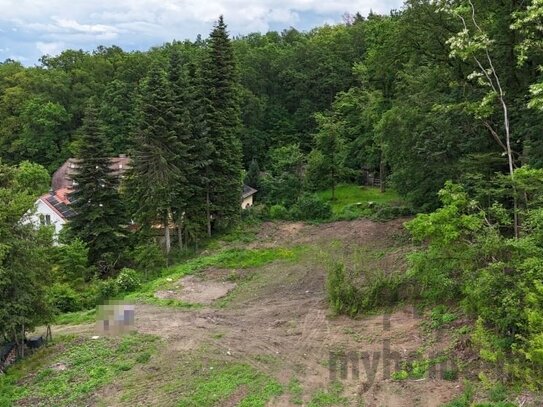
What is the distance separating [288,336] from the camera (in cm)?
1467

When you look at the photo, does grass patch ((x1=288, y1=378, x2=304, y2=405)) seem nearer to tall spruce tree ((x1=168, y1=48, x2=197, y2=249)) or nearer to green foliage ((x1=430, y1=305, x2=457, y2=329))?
green foliage ((x1=430, y1=305, x2=457, y2=329))

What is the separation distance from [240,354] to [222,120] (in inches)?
595

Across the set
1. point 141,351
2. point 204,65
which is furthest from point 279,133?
point 141,351

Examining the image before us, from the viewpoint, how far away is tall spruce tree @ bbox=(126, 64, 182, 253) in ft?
76.0

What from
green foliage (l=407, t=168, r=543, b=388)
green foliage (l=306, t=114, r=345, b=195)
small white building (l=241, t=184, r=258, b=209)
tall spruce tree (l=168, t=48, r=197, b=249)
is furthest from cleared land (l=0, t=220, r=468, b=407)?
small white building (l=241, t=184, r=258, b=209)

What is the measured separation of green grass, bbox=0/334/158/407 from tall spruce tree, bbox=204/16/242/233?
1269 cm

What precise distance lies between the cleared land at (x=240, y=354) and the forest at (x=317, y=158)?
1215mm

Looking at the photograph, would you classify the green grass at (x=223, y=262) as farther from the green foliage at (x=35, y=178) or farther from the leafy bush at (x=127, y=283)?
the green foliage at (x=35, y=178)

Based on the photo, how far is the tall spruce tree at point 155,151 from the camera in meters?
23.2

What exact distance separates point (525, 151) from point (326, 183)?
73.8 ft

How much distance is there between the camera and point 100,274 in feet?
82.8

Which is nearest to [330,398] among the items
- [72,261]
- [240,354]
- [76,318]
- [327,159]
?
[240,354]

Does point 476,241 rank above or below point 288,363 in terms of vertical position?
above

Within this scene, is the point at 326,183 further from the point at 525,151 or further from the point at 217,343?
the point at 217,343
